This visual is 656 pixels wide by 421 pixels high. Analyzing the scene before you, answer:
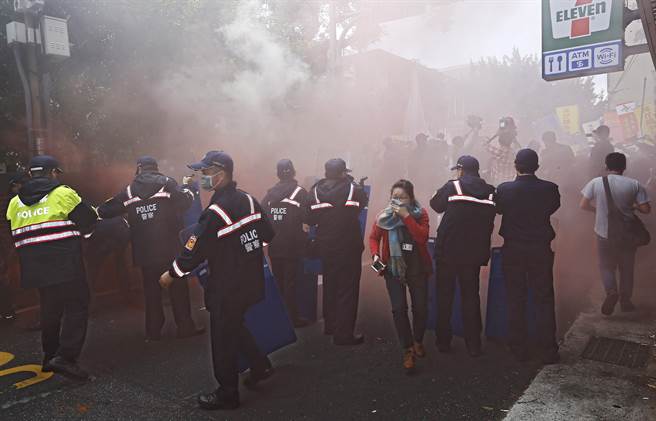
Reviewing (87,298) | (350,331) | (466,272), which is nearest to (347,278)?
(350,331)

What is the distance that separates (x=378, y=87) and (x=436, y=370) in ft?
42.0

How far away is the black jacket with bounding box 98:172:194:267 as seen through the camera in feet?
15.6

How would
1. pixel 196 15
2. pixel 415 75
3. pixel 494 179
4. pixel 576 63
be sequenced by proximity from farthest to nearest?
pixel 415 75 < pixel 196 15 < pixel 494 179 < pixel 576 63

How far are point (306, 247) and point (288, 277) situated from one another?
369 mm

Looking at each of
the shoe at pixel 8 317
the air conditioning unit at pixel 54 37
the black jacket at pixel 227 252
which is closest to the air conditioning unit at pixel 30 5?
the air conditioning unit at pixel 54 37

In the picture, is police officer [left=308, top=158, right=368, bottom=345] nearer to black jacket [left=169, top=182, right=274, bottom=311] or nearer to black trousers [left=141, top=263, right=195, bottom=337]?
black jacket [left=169, top=182, right=274, bottom=311]

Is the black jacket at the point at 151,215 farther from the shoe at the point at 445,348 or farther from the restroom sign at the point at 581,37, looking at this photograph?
the restroom sign at the point at 581,37

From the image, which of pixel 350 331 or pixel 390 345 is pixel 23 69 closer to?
pixel 350 331

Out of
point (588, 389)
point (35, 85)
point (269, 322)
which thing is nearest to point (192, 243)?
point (269, 322)

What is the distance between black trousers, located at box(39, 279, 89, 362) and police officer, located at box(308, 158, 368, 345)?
207 centimetres

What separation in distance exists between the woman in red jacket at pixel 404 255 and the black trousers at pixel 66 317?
2.36 meters

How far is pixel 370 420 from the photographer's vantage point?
3285 mm

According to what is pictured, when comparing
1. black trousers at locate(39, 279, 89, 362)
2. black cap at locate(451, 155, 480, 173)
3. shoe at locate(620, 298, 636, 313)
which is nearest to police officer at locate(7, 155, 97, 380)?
black trousers at locate(39, 279, 89, 362)

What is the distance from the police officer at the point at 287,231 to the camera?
200 inches
